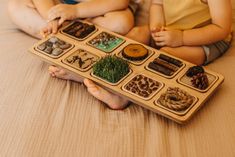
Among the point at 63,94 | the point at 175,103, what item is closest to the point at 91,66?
the point at 63,94

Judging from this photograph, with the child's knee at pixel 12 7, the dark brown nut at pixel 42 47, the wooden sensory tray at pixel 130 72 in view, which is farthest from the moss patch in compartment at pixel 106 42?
the child's knee at pixel 12 7

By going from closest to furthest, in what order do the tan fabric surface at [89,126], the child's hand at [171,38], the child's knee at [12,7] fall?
the tan fabric surface at [89,126], the child's hand at [171,38], the child's knee at [12,7]

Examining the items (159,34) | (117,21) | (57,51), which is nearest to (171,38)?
(159,34)

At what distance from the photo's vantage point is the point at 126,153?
0.68 meters

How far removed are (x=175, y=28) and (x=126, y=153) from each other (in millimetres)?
394

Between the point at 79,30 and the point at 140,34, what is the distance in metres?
0.15

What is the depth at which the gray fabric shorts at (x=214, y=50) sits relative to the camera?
0.90m

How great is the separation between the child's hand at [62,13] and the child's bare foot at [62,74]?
149 millimetres

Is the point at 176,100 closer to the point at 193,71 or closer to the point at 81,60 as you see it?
the point at 193,71

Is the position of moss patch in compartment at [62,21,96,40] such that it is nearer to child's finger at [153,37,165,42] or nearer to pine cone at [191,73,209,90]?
child's finger at [153,37,165,42]

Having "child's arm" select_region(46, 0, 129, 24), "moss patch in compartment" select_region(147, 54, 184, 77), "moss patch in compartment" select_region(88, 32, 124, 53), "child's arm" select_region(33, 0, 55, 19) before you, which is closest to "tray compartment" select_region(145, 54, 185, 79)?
"moss patch in compartment" select_region(147, 54, 184, 77)

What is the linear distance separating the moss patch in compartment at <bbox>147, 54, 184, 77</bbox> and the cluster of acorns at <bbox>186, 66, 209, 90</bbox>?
0.03 m

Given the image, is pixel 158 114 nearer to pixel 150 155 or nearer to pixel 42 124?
pixel 150 155

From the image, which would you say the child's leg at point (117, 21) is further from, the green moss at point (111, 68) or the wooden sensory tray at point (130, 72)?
the green moss at point (111, 68)
